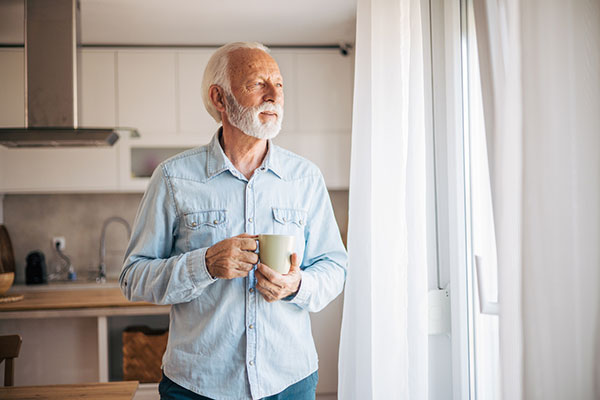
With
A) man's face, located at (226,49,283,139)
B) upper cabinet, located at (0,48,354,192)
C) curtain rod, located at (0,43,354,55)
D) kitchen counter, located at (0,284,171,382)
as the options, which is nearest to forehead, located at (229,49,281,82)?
man's face, located at (226,49,283,139)

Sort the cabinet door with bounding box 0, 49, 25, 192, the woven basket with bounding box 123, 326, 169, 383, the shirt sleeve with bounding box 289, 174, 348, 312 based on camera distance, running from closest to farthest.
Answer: the shirt sleeve with bounding box 289, 174, 348, 312 < the woven basket with bounding box 123, 326, 169, 383 < the cabinet door with bounding box 0, 49, 25, 192

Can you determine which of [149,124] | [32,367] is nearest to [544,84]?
[149,124]

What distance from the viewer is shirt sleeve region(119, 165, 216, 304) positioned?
1.16m

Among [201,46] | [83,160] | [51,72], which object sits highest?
[201,46]

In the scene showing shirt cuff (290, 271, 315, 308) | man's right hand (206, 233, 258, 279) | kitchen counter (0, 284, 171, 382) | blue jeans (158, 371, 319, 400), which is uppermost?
man's right hand (206, 233, 258, 279)

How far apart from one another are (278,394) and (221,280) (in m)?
0.32

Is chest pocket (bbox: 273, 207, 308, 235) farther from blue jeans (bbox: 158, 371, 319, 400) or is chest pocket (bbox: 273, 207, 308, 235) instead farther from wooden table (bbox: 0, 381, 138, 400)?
wooden table (bbox: 0, 381, 138, 400)

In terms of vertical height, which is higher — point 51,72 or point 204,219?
point 51,72

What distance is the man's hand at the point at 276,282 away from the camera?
1113 millimetres

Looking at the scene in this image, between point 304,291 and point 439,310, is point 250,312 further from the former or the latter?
point 439,310

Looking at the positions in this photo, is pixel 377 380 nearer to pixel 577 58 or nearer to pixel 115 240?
pixel 577 58

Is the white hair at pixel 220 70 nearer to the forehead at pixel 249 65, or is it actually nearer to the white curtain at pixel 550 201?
the forehead at pixel 249 65

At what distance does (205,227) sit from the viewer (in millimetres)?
1253

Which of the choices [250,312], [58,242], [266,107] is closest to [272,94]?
[266,107]
